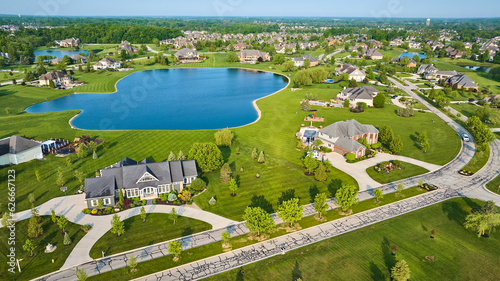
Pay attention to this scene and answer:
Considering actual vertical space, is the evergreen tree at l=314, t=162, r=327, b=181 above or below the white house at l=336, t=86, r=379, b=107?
below

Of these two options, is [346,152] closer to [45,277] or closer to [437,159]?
[437,159]

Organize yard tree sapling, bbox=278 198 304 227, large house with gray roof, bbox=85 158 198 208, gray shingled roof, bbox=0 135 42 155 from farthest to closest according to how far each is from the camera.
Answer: gray shingled roof, bbox=0 135 42 155, large house with gray roof, bbox=85 158 198 208, yard tree sapling, bbox=278 198 304 227

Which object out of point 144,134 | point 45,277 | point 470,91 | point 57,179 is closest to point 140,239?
point 45,277

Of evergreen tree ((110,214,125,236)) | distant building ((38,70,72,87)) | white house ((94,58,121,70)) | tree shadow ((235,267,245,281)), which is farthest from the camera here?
white house ((94,58,121,70))

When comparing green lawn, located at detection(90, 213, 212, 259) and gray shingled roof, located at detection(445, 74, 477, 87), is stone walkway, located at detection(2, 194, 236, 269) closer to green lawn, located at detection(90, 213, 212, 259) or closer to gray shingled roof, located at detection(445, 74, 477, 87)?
green lawn, located at detection(90, 213, 212, 259)

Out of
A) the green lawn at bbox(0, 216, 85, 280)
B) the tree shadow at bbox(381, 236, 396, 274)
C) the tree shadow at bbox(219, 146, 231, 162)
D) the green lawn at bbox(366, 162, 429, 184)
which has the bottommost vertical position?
the green lawn at bbox(0, 216, 85, 280)

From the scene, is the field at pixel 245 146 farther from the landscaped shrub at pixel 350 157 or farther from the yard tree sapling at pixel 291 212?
the landscaped shrub at pixel 350 157

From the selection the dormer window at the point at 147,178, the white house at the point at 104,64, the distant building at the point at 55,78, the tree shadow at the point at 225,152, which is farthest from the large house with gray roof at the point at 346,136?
the white house at the point at 104,64

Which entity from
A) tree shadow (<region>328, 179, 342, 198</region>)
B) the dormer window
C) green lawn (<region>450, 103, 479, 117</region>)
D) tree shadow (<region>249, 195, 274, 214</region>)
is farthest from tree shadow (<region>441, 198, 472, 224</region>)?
green lawn (<region>450, 103, 479, 117</region>)
